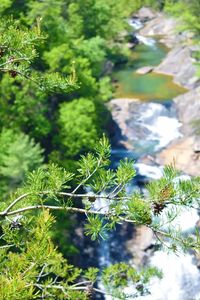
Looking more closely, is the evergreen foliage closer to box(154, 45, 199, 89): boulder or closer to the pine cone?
the pine cone

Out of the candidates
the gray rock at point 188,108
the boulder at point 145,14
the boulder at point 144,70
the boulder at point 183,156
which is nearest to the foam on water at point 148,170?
the boulder at point 183,156

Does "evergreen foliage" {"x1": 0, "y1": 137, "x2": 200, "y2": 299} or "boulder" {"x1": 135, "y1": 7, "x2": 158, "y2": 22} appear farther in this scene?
"boulder" {"x1": 135, "y1": 7, "x2": 158, "y2": 22}

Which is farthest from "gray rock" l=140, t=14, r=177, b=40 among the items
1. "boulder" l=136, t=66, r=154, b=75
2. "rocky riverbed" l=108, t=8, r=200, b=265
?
"boulder" l=136, t=66, r=154, b=75

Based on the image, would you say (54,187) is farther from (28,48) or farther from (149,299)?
(149,299)

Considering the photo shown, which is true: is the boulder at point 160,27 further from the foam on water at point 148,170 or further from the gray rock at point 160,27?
the foam on water at point 148,170

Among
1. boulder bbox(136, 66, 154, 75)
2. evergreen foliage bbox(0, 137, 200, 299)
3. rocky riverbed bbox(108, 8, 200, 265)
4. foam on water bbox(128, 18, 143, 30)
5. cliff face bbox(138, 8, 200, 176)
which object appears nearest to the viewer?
evergreen foliage bbox(0, 137, 200, 299)

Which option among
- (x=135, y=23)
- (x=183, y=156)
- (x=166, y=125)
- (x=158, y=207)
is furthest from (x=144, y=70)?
(x=158, y=207)

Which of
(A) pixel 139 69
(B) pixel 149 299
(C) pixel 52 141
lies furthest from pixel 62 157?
(A) pixel 139 69

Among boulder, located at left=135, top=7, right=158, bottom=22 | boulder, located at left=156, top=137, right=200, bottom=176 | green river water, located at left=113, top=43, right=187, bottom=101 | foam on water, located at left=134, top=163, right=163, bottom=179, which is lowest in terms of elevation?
foam on water, located at left=134, top=163, right=163, bottom=179

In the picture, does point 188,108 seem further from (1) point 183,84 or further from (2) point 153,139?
(1) point 183,84
